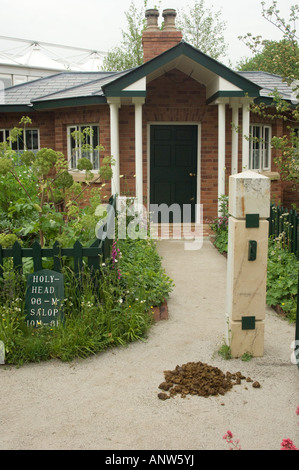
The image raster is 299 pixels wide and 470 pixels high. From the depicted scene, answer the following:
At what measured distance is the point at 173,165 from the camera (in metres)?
11.6

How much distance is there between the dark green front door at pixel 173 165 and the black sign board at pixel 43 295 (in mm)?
6901

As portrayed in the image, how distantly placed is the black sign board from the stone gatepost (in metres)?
1.67

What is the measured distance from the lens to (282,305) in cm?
570

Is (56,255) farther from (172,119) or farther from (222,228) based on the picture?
(172,119)

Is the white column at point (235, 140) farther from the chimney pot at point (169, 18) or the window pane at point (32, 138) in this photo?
the window pane at point (32, 138)

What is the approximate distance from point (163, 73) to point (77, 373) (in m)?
8.54

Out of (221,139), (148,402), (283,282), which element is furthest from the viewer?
(221,139)

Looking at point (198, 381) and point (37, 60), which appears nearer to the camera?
point (198, 381)

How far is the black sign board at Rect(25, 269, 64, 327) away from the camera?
480 centimetres

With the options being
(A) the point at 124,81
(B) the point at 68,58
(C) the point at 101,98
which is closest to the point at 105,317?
(A) the point at 124,81

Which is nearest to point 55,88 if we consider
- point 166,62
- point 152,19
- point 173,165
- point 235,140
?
point 152,19

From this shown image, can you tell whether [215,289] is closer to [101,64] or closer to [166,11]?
[166,11]

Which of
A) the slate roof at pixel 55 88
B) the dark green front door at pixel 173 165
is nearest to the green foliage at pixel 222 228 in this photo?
the dark green front door at pixel 173 165

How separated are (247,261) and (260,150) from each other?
322 inches
